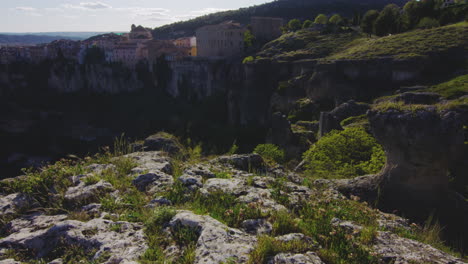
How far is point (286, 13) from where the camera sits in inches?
5074

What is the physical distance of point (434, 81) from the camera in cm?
2659

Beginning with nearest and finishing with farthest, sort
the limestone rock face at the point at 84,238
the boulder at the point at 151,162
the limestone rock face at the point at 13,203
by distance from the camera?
1. the limestone rock face at the point at 84,238
2. the limestone rock face at the point at 13,203
3. the boulder at the point at 151,162

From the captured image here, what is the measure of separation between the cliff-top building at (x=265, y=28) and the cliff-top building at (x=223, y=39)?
6.81m

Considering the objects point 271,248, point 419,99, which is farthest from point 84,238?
point 419,99

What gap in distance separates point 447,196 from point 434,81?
20.6 metres

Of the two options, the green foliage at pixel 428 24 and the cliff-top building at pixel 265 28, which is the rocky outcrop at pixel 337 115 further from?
the cliff-top building at pixel 265 28

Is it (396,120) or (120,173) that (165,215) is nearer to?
(120,173)

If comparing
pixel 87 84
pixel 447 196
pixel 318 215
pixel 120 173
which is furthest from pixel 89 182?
pixel 87 84

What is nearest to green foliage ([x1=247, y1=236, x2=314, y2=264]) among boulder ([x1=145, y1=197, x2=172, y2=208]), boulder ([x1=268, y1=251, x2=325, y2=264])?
boulder ([x1=268, y1=251, x2=325, y2=264])

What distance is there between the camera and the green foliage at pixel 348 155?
1459 centimetres

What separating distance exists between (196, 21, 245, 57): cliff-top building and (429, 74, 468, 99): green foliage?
42.3m

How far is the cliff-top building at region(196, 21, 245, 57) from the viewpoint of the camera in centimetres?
6072

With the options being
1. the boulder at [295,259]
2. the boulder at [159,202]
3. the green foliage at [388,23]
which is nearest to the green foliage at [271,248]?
the boulder at [295,259]

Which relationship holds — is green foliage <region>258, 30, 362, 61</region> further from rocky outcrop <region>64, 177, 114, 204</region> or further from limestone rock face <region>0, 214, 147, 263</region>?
limestone rock face <region>0, 214, 147, 263</region>
